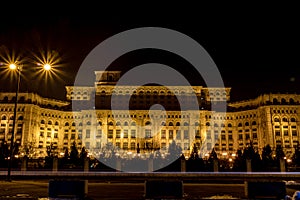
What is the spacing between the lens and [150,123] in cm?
10350

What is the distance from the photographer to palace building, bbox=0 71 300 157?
9819 cm

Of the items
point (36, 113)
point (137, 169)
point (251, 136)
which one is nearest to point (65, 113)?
point (36, 113)

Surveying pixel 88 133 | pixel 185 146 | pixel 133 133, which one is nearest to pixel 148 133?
pixel 133 133

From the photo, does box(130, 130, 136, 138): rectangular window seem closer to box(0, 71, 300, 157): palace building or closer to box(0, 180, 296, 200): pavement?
box(0, 71, 300, 157): palace building

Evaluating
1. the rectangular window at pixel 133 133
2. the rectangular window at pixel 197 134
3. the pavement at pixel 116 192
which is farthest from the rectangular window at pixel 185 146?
the pavement at pixel 116 192

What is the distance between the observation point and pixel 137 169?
4034 cm

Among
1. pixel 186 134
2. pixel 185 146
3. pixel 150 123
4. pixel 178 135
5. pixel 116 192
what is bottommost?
pixel 116 192

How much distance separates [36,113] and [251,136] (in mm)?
71716

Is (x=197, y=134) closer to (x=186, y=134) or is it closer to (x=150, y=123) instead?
(x=186, y=134)

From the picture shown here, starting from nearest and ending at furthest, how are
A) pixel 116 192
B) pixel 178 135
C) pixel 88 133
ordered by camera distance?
1. pixel 116 192
2. pixel 88 133
3. pixel 178 135

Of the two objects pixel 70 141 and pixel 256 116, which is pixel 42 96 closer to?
pixel 70 141

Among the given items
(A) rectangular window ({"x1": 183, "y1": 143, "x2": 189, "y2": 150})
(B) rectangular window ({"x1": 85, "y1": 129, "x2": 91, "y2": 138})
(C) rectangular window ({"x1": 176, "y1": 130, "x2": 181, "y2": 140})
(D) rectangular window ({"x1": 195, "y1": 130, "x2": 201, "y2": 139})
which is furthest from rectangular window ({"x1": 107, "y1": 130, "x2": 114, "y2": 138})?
(D) rectangular window ({"x1": 195, "y1": 130, "x2": 201, "y2": 139})

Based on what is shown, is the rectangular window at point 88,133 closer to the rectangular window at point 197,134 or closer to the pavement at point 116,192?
the rectangular window at point 197,134

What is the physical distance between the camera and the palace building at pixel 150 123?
3866 inches
